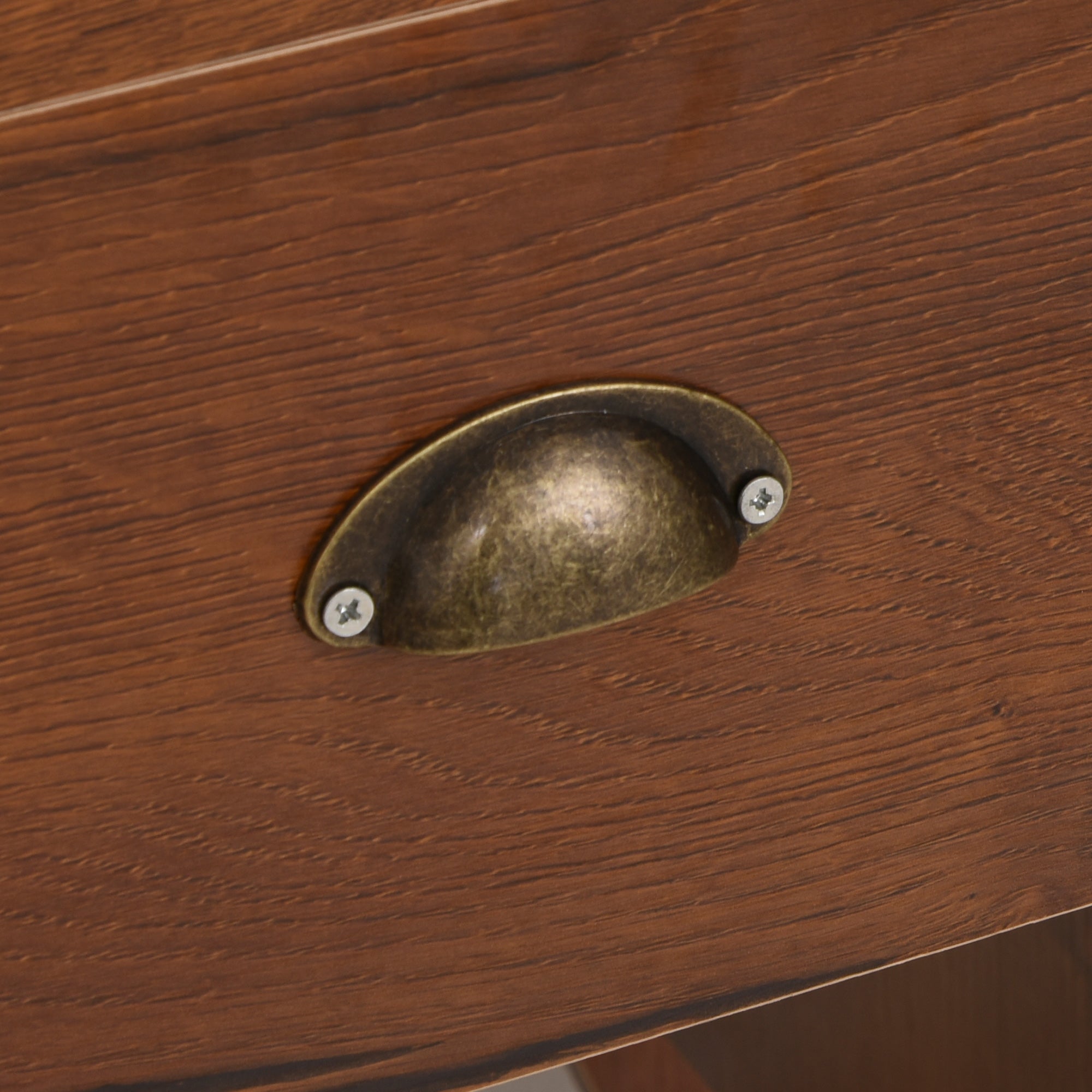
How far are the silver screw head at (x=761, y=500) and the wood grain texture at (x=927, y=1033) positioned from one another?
1.21 ft

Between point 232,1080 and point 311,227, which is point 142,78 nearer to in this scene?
point 311,227

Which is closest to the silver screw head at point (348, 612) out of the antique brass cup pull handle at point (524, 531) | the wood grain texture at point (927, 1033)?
the antique brass cup pull handle at point (524, 531)

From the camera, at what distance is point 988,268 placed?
0.63 ft

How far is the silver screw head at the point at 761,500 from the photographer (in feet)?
0.65

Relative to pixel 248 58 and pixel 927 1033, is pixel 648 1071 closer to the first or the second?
pixel 927 1033

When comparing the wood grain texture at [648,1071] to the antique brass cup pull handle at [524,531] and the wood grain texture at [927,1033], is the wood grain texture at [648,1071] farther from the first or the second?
the antique brass cup pull handle at [524,531]

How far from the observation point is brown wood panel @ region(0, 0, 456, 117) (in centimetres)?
13

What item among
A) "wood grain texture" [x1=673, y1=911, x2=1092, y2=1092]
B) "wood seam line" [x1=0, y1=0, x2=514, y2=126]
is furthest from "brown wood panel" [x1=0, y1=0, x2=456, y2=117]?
"wood grain texture" [x1=673, y1=911, x2=1092, y2=1092]

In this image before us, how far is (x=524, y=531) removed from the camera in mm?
179

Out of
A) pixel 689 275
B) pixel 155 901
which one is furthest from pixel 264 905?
pixel 689 275

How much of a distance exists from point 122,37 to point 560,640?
0.11m

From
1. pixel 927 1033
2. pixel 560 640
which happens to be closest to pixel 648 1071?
pixel 927 1033

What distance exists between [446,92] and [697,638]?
100 mm

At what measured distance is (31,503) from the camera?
0.16 metres
